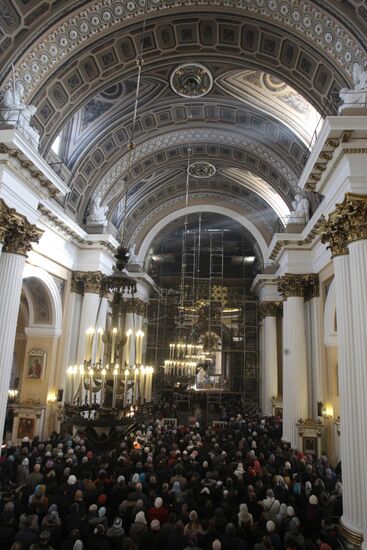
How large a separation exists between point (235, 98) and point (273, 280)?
9290 mm

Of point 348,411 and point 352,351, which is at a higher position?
point 352,351

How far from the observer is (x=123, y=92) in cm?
1263

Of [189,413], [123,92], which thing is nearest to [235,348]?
[189,413]

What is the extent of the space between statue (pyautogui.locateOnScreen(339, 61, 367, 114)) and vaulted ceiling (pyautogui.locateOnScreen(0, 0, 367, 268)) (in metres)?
0.37

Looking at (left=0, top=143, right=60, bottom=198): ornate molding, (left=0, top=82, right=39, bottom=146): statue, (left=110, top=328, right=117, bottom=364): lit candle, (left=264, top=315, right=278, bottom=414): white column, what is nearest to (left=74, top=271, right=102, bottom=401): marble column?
(left=0, top=143, right=60, bottom=198): ornate molding

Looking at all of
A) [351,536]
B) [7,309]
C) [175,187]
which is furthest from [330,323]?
[175,187]

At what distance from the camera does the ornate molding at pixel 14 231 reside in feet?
28.1

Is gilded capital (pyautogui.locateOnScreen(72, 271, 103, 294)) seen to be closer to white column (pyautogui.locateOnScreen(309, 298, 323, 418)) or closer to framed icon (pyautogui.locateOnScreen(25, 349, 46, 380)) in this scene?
framed icon (pyautogui.locateOnScreen(25, 349, 46, 380))

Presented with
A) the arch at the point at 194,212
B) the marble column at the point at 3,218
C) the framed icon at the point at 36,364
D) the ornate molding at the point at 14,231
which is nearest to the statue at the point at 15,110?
the marble column at the point at 3,218

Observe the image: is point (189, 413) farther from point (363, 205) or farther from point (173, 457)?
point (363, 205)

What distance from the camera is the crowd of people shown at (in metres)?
5.15

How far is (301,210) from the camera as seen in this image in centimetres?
1415

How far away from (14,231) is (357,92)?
753 centimetres

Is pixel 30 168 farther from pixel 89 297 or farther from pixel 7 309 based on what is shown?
pixel 89 297
